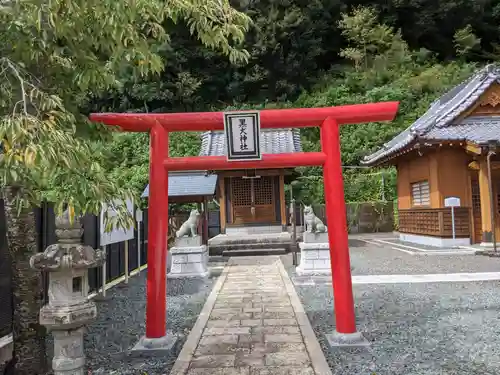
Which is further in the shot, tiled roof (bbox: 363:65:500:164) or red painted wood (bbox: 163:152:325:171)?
tiled roof (bbox: 363:65:500:164)

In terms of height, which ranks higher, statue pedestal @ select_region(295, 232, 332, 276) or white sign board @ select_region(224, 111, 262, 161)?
white sign board @ select_region(224, 111, 262, 161)

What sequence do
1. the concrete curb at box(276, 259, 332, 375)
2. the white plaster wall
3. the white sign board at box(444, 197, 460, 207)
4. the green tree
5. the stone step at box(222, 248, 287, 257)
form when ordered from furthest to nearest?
the stone step at box(222, 248, 287, 257) → the white plaster wall → the white sign board at box(444, 197, 460, 207) → the concrete curb at box(276, 259, 332, 375) → the green tree

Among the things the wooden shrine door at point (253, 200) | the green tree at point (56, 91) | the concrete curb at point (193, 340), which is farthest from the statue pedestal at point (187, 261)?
the wooden shrine door at point (253, 200)

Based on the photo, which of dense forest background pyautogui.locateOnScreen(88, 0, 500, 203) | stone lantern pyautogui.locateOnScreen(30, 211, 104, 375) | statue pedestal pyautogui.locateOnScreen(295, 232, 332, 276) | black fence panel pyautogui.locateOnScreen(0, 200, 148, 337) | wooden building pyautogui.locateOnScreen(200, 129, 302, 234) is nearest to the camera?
stone lantern pyautogui.locateOnScreen(30, 211, 104, 375)

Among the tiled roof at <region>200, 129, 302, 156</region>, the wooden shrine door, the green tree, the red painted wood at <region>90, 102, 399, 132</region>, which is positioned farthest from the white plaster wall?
the green tree

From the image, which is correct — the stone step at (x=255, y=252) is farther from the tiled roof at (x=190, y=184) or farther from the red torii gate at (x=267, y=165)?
the red torii gate at (x=267, y=165)

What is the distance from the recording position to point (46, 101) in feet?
8.39

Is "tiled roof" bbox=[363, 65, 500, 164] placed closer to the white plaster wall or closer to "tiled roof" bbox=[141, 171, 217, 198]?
the white plaster wall

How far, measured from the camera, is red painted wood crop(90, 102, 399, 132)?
4777 millimetres

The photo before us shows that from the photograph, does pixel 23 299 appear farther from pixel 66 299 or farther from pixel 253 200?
pixel 253 200

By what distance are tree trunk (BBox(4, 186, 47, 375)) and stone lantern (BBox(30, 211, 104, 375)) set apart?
44 centimetres

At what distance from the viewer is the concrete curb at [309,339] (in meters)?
3.67

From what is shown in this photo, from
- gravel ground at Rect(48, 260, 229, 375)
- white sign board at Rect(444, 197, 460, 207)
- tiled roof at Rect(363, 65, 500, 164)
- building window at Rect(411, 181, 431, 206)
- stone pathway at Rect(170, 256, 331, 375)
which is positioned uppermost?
tiled roof at Rect(363, 65, 500, 164)

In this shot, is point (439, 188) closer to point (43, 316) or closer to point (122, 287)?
point (122, 287)
